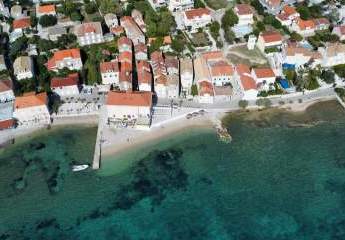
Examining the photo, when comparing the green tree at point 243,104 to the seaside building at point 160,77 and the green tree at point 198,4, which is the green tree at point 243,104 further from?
the green tree at point 198,4

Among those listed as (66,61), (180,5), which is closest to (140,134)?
(66,61)

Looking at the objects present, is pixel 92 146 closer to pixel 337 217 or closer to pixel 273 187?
pixel 273 187

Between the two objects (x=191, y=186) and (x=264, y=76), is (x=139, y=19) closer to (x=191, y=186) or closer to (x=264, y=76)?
(x=264, y=76)

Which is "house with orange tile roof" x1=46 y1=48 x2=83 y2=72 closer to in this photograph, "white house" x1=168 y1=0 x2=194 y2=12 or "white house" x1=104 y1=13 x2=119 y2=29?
"white house" x1=104 y1=13 x2=119 y2=29

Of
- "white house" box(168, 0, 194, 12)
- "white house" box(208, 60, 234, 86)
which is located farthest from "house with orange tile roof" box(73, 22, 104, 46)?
"white house" box(208, 60, 234, 86)

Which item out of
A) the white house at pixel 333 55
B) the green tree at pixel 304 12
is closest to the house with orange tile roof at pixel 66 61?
the white house at pixel 333 55

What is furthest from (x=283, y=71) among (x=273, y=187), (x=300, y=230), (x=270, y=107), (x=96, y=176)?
(x=96, y=176)
